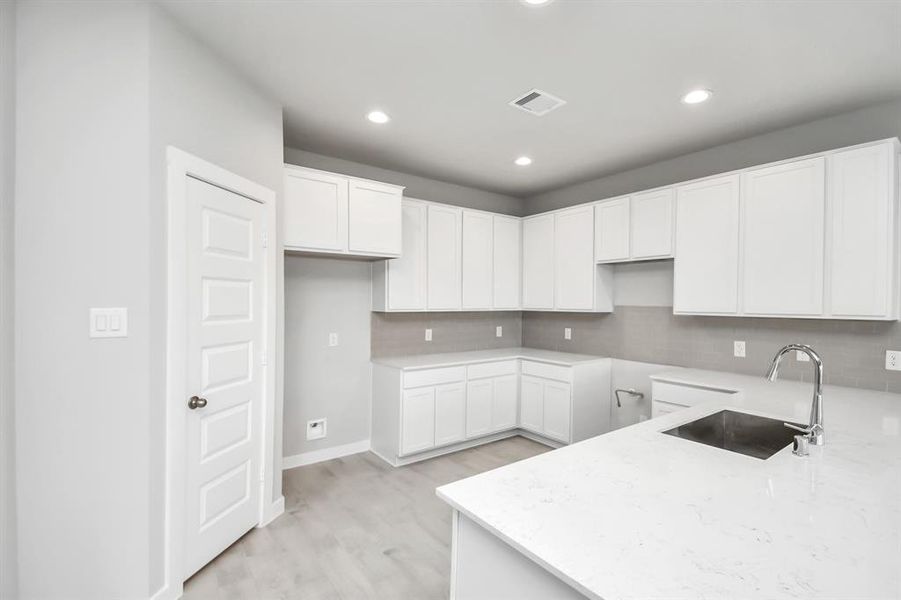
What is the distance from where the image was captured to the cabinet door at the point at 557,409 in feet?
12.7

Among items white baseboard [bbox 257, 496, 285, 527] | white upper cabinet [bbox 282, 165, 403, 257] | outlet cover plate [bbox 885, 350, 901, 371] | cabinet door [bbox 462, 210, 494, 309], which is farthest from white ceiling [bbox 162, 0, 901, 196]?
white baseboard [bbox 257, 496, 285, 527]

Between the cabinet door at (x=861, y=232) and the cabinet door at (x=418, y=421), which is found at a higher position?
the cabinet door at (x=861, y=232)

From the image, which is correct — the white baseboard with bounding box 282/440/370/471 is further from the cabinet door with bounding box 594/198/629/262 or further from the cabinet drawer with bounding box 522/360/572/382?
the cabinet door with bounding box 594/198/629/262

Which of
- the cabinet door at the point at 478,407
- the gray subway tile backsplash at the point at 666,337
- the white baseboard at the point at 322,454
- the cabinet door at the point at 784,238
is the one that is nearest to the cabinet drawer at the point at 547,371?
the cabinet door at the point at 478,407

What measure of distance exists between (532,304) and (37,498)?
3993mm

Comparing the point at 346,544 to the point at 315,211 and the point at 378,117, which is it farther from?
the point at 378,117

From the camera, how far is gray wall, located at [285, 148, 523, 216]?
367 cm

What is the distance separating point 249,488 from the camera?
2.52 m

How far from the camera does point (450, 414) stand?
12.6 feet

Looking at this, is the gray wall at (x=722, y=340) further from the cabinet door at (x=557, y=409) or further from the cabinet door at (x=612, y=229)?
the cabinet door at (x=557, y=409)

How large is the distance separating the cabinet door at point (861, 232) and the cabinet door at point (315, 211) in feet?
11.0

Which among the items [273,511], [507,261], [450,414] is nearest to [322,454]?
[273,511]

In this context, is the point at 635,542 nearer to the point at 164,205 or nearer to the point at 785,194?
the point at 164,205

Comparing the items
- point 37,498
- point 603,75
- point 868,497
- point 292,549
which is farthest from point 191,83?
point 868,497
